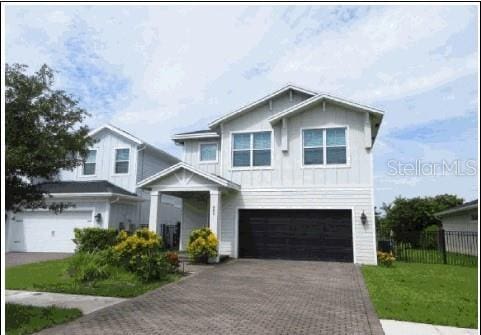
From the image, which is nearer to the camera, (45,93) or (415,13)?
(45,93)

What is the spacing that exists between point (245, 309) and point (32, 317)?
4271mm

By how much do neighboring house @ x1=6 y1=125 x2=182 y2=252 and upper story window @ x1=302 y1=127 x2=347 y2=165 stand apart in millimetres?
9875

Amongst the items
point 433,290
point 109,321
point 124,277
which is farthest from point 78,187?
point 433,290

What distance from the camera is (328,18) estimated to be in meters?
10.2

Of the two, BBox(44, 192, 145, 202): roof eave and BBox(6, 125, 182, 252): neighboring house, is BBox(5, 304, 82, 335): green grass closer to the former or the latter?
BBox(44, 192, 145, 202): roof eave

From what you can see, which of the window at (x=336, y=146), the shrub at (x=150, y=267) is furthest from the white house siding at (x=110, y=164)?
the window at (x=336, y=146)

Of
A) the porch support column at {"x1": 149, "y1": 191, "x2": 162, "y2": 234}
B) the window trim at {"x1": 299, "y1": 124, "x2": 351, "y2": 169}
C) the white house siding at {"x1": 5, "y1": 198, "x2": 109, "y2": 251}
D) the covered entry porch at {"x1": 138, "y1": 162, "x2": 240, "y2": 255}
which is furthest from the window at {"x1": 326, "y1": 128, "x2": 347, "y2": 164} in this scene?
the white house siding at {"x1": 5, "y1": 198, "x2": 109, "y2": 251}

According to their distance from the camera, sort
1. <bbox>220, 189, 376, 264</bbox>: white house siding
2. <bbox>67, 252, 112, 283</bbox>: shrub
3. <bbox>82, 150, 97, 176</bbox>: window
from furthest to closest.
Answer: <bbox>82, 150, 97, 176</bbox>: window → <bbox>220, 189, 376, 264</bbox>: white house siding → <bbox>67, 252, 112, 283</bbox>: shrub

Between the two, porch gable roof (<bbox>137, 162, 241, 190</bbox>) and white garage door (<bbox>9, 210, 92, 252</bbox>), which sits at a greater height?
porch gable roof (<bbox>137, 162, 241, 190</bbox>)

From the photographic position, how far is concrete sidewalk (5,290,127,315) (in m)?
8.30

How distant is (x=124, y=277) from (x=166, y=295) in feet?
9.56

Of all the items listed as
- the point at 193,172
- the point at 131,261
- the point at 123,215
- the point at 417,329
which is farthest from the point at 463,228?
the point at 123,215

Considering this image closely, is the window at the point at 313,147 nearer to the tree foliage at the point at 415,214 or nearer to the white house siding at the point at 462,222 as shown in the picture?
the white house siding at the point at 462,222

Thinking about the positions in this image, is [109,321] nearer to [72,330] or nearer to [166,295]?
[72,330]
